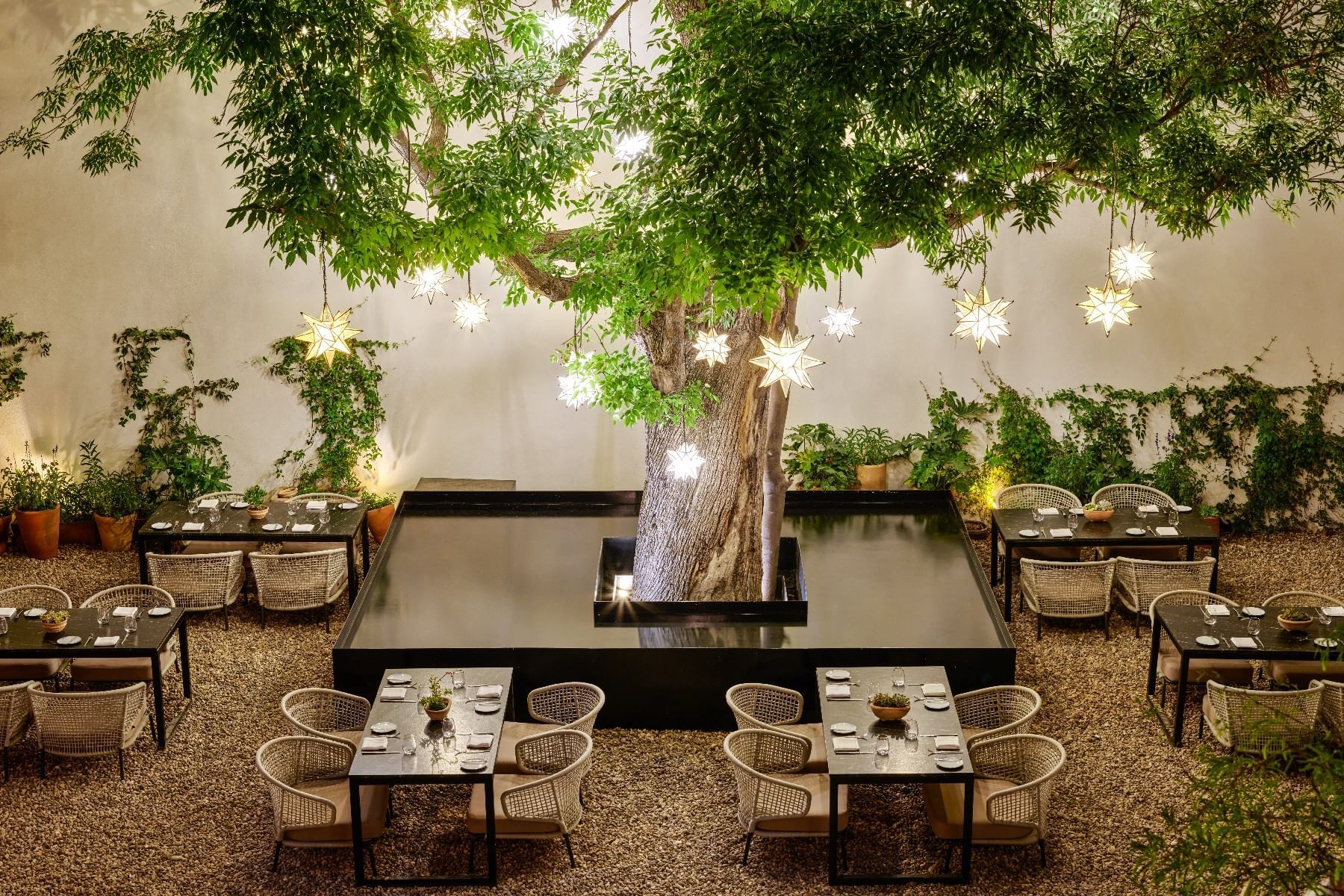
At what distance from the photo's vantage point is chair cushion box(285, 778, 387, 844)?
6.84 m

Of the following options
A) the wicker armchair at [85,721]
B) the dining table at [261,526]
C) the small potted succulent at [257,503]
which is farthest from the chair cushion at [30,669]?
the small potted succulent at [257,503]

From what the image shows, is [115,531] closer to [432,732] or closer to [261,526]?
[261,526]

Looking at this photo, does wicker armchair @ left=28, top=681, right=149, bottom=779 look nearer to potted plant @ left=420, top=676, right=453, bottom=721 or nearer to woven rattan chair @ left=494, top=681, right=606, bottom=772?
potted plant @ left=420, top=676, right=453, bottom=721

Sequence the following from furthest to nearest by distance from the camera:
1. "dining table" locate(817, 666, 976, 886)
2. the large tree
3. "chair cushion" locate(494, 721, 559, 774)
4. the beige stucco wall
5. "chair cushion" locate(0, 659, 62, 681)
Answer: the beige stucco wall
"chair cushion" locate(0, 659, 62, 681)
"chair cushion" locate(494, 721, 559, 774)
"dining table" locate(817, 666, 976, 886)
the large tree

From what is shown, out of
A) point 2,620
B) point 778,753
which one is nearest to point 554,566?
point 778,753

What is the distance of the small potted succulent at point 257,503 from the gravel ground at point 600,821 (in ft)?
6.15

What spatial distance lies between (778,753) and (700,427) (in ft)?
8.39

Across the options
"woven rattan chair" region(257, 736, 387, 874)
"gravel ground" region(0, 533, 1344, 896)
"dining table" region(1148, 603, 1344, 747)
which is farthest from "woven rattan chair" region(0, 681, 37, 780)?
"dining table" region(1148, 603, 1344, 747)

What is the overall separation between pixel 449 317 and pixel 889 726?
22.4 ft

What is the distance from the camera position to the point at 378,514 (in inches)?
475

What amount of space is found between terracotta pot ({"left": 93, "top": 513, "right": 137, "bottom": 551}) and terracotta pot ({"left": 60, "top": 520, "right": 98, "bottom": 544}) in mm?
88

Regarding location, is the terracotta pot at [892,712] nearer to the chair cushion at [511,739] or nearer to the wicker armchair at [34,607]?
the chair cushion at [511,739]

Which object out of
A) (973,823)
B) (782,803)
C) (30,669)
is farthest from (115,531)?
(973,823)

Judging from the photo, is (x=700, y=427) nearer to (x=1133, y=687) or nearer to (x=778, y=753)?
(x=778, y=753)
